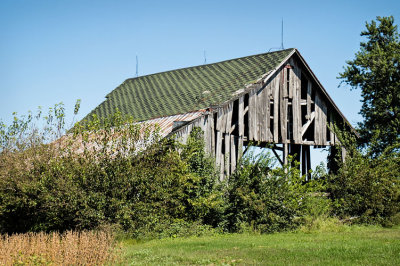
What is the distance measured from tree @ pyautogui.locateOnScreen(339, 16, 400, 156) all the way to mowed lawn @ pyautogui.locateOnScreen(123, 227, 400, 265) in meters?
14.7

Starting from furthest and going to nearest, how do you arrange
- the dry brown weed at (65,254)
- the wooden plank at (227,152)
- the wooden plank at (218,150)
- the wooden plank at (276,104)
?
the wooden plank at (276,104), the wooden plank at (218,150), the wooden plank at (227,152), the dry brown weed at (65,254)

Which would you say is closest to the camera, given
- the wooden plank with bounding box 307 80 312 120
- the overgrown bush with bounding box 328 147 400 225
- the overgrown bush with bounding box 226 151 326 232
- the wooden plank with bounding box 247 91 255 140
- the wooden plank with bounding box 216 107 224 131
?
the overgrown bush with bounding box 226 151 326 232

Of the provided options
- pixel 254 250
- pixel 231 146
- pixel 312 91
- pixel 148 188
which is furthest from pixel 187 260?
pixel 312 91

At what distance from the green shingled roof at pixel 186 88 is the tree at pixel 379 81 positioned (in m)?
8.61

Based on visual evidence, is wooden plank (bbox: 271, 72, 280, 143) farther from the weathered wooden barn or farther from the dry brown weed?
the dry brown weed

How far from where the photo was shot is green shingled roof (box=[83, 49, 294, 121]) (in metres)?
23.5

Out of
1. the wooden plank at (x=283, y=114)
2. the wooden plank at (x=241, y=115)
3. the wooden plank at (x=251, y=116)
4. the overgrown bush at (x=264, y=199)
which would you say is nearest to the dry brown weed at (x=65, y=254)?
the overgrown bush at (x=264, y=199)

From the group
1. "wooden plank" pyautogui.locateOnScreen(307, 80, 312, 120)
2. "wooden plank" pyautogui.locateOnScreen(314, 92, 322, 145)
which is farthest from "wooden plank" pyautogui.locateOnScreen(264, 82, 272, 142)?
"wooden plank" pyautogui.locateOnScreen(314, 92, 322, 145)

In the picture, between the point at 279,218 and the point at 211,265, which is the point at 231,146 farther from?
the point at 211,265

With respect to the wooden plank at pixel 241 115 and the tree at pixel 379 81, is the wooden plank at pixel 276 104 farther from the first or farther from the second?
the tree at pixel 379 81

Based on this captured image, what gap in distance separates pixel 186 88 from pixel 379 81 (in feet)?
40.8

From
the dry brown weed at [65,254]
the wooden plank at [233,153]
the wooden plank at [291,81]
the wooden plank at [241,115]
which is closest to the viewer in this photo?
the dry brown weed at [65,254]

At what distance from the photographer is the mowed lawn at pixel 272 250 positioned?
36.6 feet

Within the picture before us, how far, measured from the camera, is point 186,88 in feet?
85.8
